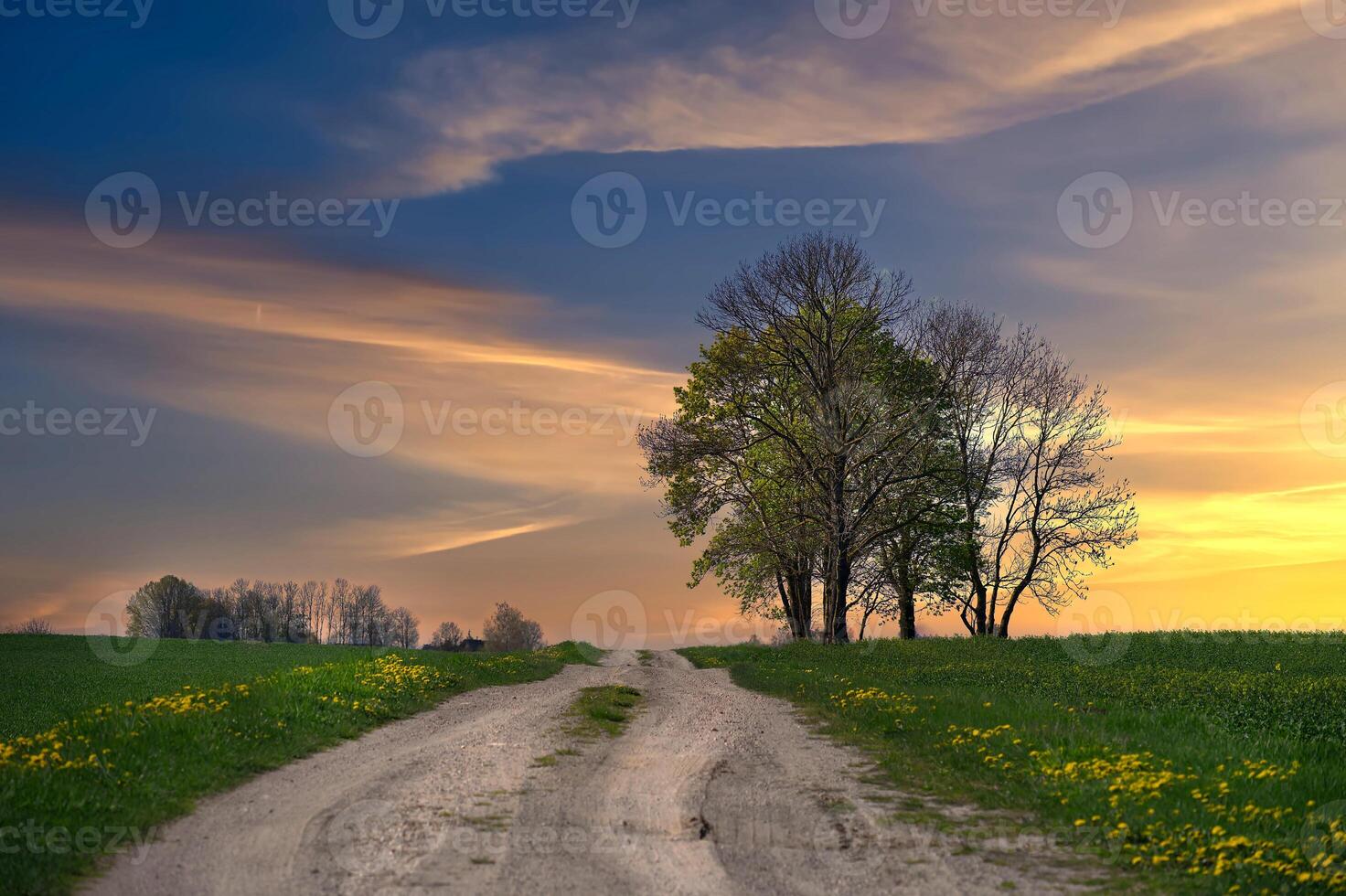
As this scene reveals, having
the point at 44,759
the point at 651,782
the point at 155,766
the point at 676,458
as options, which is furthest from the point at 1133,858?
the point at 676,458

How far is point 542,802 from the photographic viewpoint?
38.9ft

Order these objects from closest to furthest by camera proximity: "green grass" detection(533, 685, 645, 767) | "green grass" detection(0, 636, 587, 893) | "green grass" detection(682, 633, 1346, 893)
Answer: "green grass" detection(682, 633, 1346, 893) < "green grass" detection(0, 636, 587, 893) < "green grass" detection(533, 685, 645, 767)

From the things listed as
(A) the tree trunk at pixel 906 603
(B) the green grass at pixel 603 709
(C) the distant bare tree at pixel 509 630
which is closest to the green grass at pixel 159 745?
(B) the green grass at pixel 603 709

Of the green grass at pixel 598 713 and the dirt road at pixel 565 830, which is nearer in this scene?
the dirt road at pixel 565 830

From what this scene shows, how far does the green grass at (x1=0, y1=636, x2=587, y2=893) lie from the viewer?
9953mm

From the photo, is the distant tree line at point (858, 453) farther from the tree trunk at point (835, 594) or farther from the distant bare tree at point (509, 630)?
the distant bare tree at point (509, 630)

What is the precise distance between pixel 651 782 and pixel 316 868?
491cm

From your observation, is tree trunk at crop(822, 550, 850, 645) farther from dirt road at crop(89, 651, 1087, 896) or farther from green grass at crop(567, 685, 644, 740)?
dirt road at crop(89, 651, 1087, 896)

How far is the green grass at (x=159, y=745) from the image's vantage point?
9953 mm

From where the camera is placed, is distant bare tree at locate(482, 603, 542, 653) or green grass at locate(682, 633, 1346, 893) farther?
distant bare tree at locate(482, 603, 542, 653)

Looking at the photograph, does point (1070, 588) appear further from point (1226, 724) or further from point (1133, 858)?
point (1133, 858)

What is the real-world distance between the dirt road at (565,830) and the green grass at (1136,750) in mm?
1126

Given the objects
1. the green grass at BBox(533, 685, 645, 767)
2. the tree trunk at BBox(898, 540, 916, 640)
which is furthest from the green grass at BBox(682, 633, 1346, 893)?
the tree trunk at BBox(898, 540, 916, 640)

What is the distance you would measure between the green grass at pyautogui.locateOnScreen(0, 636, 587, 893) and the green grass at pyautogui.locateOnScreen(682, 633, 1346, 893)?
9.15 metres
